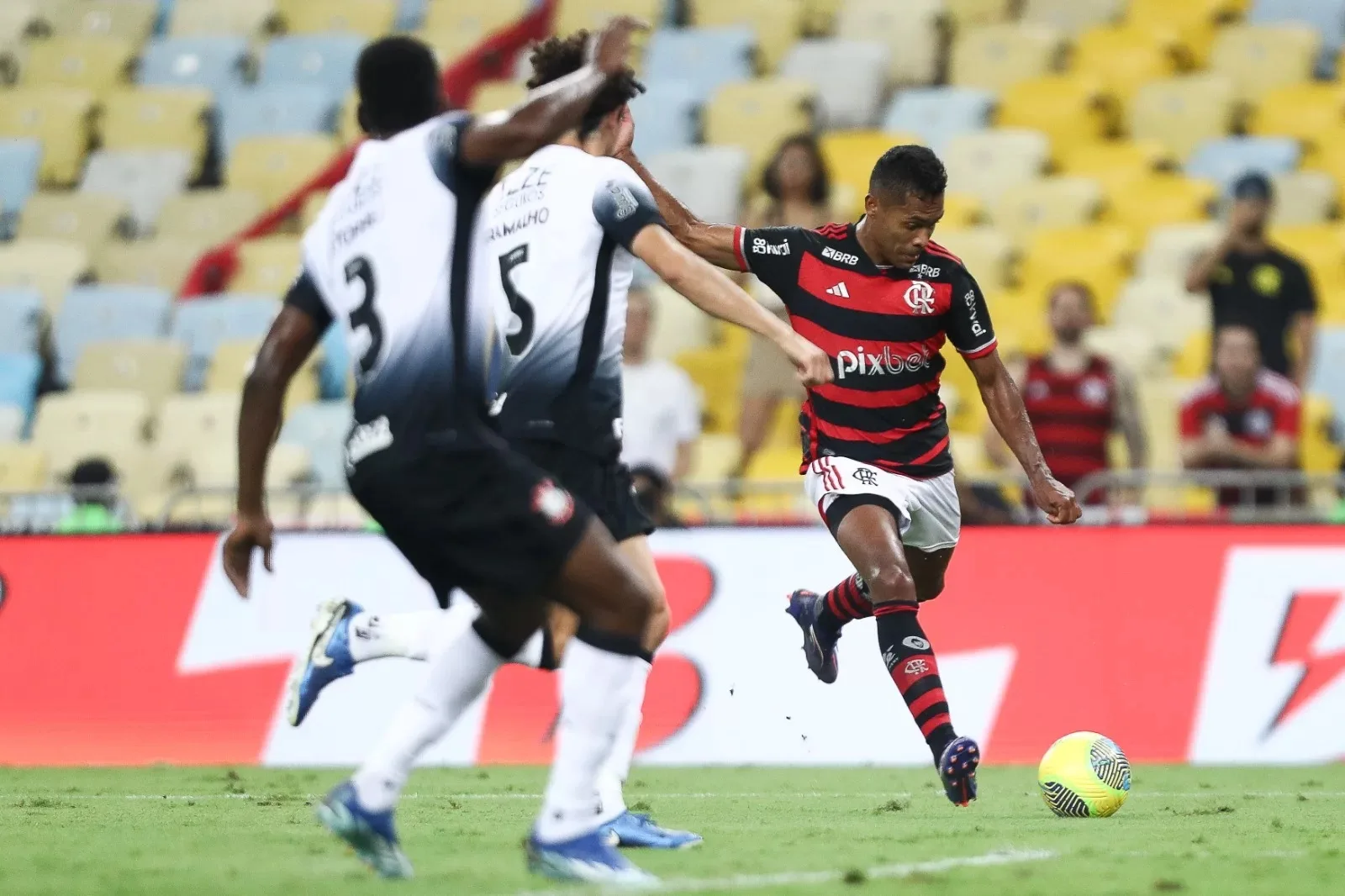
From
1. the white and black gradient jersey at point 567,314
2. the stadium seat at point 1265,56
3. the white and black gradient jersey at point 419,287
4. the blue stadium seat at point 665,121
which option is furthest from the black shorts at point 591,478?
the stadium seat at point 1265,56

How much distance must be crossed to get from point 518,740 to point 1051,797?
4.28m

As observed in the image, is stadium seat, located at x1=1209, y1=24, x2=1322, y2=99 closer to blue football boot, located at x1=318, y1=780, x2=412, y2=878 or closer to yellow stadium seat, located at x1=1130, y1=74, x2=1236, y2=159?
yellow stadium seat, located at x1=1130, y1=74, x2=1236, y2=159

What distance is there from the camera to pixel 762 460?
1405 centimetres

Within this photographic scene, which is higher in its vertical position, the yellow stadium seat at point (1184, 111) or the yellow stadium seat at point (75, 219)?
the yellow stadium seat at point (1184, 111)

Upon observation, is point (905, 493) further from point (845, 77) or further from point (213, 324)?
point (845, 77)

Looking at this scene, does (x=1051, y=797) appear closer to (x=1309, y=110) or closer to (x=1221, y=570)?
(x=1221, y=570)

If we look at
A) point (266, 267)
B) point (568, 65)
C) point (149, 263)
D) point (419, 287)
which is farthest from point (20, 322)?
point (419, 287)

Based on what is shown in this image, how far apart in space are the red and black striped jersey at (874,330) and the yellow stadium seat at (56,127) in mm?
12638

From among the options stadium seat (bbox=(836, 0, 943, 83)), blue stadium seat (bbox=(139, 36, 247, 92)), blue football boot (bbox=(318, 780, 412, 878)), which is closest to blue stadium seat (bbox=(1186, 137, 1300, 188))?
stadium seat (bbox=(836, 0, 943, 83))

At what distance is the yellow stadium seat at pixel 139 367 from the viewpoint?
17.1m

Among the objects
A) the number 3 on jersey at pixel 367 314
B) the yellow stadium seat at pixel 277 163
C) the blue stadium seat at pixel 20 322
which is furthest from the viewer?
the yellow stadium seat at pixel 277 163

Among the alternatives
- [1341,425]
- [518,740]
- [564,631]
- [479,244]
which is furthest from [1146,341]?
[479,244]

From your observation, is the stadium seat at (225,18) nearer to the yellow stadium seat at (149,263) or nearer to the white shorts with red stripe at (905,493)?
the yellow stadium seat at (149,263)

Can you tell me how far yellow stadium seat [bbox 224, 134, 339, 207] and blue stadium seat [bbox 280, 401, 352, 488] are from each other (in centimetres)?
385
